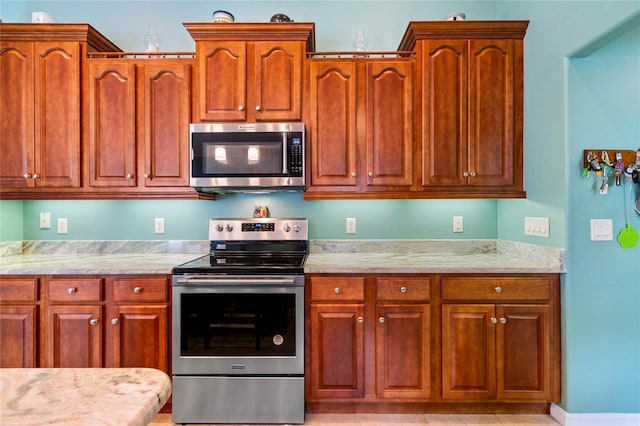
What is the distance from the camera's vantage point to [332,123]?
7.52ft

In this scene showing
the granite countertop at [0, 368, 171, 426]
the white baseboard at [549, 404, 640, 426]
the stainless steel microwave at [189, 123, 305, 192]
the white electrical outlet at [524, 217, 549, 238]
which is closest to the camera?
the granite countertop at [0, 368, 171, 426]

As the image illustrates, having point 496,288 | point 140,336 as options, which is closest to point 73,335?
point 140,336

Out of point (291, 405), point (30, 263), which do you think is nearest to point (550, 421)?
point (291, 405)

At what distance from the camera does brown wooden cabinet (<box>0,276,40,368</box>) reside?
6.55 ft

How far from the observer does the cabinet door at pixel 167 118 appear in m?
2.30

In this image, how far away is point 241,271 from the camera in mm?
1989

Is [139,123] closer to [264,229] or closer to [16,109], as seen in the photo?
[16,109]

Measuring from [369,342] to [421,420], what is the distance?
0.57 metres

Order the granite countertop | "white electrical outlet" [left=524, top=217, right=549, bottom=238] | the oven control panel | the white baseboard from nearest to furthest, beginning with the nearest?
the granite countertop
the white baseboard
"white electrical outlet" [left=524, top=217, right=549, bottom=238]
the oven control panel

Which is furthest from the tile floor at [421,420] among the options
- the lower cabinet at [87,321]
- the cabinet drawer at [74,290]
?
the cabinet drawer at [74,290]

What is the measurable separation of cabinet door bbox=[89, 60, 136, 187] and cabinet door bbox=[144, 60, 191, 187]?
0.32 ft

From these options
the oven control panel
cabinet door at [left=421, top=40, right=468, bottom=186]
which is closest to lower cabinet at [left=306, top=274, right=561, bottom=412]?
the oven control panel

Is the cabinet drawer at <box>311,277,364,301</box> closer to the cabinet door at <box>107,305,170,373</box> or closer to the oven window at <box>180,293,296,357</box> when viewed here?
the oven window at <box>180,293,296,357</box>

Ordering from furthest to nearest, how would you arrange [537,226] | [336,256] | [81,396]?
[336,256], [537,226], [81,396]
